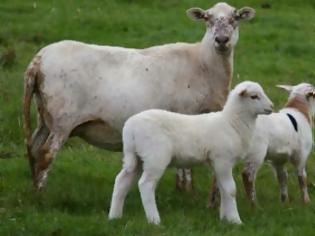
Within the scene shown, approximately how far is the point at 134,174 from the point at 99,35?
10319mm

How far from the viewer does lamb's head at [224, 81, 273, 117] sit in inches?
396

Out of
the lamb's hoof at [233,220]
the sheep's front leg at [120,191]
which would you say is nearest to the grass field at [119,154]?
the lamb's hoof at [233,220]

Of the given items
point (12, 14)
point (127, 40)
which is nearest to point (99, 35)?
point (127, 40)

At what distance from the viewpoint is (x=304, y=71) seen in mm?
18531

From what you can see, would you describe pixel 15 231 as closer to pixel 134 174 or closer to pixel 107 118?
pixel 134 174

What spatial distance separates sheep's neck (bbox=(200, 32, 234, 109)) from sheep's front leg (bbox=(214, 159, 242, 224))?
1957mm

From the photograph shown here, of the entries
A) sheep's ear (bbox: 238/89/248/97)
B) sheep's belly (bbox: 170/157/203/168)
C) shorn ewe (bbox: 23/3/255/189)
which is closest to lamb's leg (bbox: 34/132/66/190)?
shorn ewe (bbox: 23/3/255/189)

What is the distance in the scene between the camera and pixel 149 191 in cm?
955

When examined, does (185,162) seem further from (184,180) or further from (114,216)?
(184,180)

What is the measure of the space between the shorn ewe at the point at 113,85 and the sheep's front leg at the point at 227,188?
173 centimetres

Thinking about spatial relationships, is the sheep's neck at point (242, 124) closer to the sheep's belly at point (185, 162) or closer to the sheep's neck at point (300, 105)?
the sheep's belly at point (185, 162)

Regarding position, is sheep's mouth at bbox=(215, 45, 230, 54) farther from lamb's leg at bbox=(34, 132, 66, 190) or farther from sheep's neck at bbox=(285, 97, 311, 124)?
lamb's leg at bbox=(34, 132, 66, 190)

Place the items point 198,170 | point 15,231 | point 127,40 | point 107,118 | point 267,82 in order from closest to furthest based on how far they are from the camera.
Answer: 1. point 15,231
2. point 107,118
3. point 198,170
4. point 267,82
5. point 127,40

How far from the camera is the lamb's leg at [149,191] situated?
953cm
